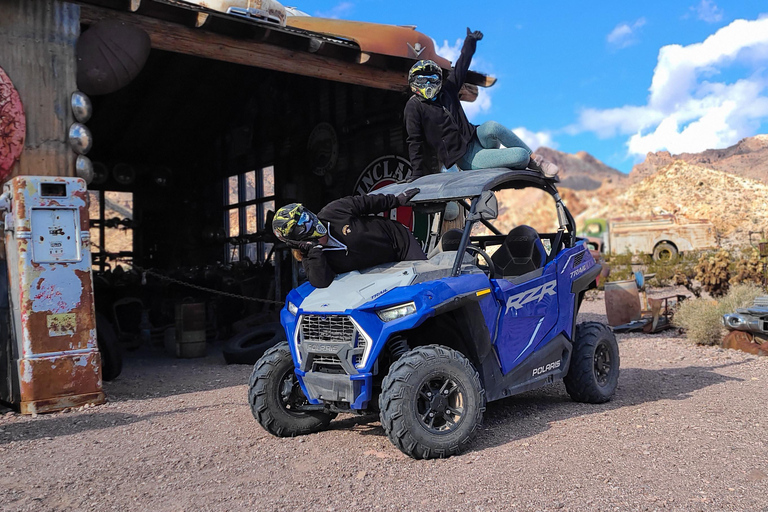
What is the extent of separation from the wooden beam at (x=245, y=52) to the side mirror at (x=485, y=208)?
4.38 m

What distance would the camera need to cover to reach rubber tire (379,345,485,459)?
4.16m

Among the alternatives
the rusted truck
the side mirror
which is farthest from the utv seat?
the rusted truck

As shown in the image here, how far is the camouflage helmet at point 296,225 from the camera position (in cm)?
477

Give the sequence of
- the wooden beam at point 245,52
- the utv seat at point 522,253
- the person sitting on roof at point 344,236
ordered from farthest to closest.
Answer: the wooden beam at point 245,52
the utv seat at point 522,253
the person sitting on roof at point 344,236

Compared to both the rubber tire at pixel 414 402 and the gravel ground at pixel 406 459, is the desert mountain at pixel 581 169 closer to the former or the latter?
the gravel ground at pixel 406 459

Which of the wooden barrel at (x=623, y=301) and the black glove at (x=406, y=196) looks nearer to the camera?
the black glove at (x=406, y=196)

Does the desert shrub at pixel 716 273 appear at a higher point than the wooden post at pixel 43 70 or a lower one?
lower

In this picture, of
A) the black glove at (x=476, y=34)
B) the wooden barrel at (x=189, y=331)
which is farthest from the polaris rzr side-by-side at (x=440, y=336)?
the wooden barrel at (x=189, y=331)

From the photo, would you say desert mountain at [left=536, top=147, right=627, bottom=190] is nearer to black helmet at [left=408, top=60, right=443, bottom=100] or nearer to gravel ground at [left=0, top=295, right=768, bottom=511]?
black helmet at [left=408, top=60, right=443, bottom=100]

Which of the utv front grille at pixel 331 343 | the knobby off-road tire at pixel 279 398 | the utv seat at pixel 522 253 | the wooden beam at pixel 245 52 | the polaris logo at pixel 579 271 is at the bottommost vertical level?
the knobby off-road tire at pixel 279 398

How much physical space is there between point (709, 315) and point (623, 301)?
177cm

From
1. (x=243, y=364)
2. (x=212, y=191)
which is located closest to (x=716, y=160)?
(x=212, y=191)

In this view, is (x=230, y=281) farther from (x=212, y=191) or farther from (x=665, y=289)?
(x=665, y=289)

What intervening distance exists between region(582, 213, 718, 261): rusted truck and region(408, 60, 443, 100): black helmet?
54.8 feet
